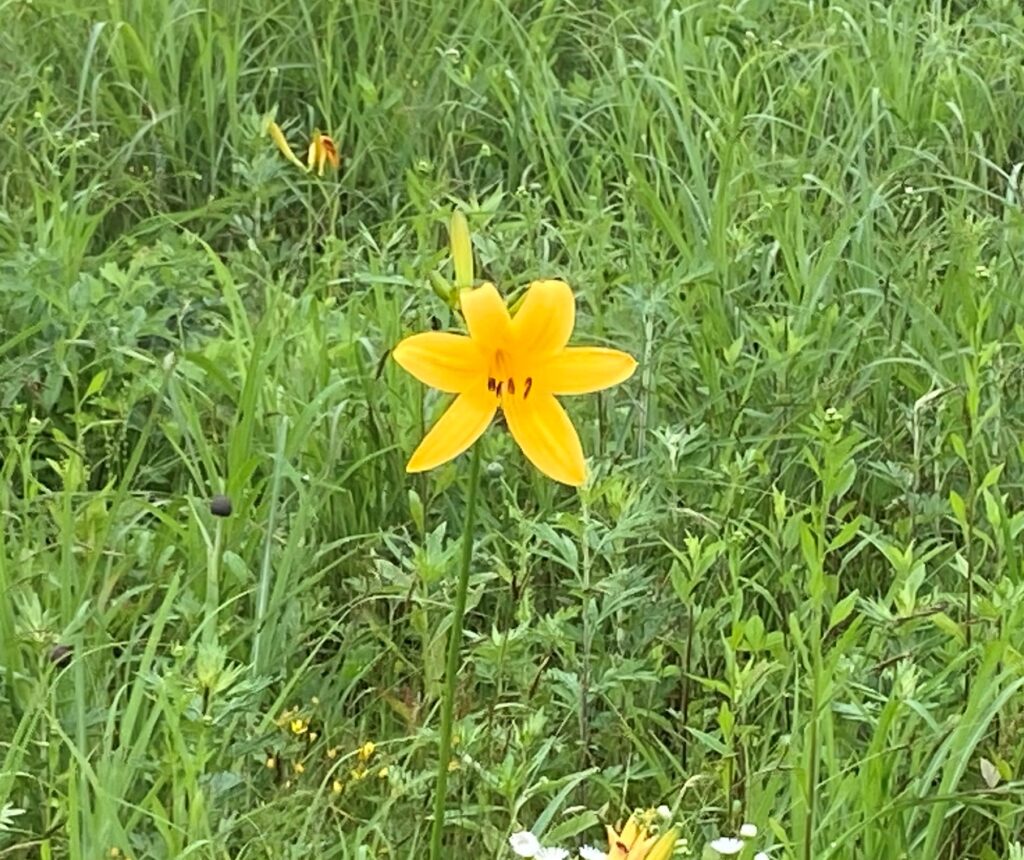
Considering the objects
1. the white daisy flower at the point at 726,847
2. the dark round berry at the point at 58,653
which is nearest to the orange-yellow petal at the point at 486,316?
the white daisy flower at the point at 726,847

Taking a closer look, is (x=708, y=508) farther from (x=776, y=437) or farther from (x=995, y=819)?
(x=995, y=819)

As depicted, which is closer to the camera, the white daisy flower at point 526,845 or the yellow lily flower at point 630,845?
the yellow lily flower at point 630,845

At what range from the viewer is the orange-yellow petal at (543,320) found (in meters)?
1.17

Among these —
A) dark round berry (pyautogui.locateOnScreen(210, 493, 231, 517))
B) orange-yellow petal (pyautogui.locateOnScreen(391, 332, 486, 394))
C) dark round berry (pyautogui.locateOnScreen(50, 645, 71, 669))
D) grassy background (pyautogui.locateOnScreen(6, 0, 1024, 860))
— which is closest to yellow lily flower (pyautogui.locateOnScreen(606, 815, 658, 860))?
grassy background (pyautogui.locateOnScreen(6, 0, 1024, 860))

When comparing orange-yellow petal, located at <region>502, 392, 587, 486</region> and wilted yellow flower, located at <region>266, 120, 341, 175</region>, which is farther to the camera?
wilted yellow flower, located at <region>266, 120, 341, 175</region>

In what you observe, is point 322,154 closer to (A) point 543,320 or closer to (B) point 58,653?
(B) point 58,653

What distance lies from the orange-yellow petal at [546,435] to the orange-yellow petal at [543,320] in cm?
4

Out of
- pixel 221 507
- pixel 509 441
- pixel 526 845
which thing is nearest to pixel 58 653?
pixel 221 507

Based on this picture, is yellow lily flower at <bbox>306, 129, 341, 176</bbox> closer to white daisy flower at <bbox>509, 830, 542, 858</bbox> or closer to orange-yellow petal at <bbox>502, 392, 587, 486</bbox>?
white daisy flower at <bbox>509, 830, 542, 858</bbox>

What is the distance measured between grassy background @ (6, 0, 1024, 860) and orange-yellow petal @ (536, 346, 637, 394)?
402 mm

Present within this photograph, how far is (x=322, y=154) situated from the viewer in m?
3.09

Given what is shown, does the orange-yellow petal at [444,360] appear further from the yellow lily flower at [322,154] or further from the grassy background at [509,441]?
the yellow lily flower at [322,154]

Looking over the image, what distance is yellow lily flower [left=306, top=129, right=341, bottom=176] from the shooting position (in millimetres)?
3068

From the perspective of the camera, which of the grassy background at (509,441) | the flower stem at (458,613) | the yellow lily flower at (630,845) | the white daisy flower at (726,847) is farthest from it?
the grassy background at (509,441)
